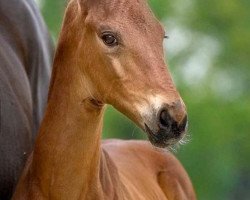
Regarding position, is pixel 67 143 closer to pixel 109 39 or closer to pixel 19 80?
pixel 109 39

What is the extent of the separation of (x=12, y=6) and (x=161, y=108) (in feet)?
6.46

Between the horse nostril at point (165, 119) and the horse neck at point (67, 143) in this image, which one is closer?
the horse nostril at point (165, 119)

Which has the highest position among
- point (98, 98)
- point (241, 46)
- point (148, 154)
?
point (98, 98)

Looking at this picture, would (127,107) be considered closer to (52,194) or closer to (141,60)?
(141,60)

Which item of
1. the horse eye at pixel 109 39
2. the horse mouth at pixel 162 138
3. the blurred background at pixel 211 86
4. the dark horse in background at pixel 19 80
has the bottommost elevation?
the blurred background at pixel 211 86

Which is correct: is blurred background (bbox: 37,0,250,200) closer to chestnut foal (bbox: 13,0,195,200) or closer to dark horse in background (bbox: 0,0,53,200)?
dark horse in background (bbox: 0,0,53,200)

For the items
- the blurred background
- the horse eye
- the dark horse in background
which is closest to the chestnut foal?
the horse eye

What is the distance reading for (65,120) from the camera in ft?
20.9

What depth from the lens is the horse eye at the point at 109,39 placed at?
5.95 metres

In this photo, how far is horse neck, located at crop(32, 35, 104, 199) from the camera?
6.32 m

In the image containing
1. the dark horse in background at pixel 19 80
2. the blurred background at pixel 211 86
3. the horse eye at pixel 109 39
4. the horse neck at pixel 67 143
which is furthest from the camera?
the blurred background at pixel 211 86

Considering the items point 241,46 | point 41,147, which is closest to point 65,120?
point 41,147

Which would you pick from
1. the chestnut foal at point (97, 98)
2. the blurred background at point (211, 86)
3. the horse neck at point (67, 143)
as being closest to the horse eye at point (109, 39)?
the chestnut foal at point (97, 98)

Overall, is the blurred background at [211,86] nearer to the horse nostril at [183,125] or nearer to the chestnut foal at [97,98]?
the chestnut foal at [97,98]
